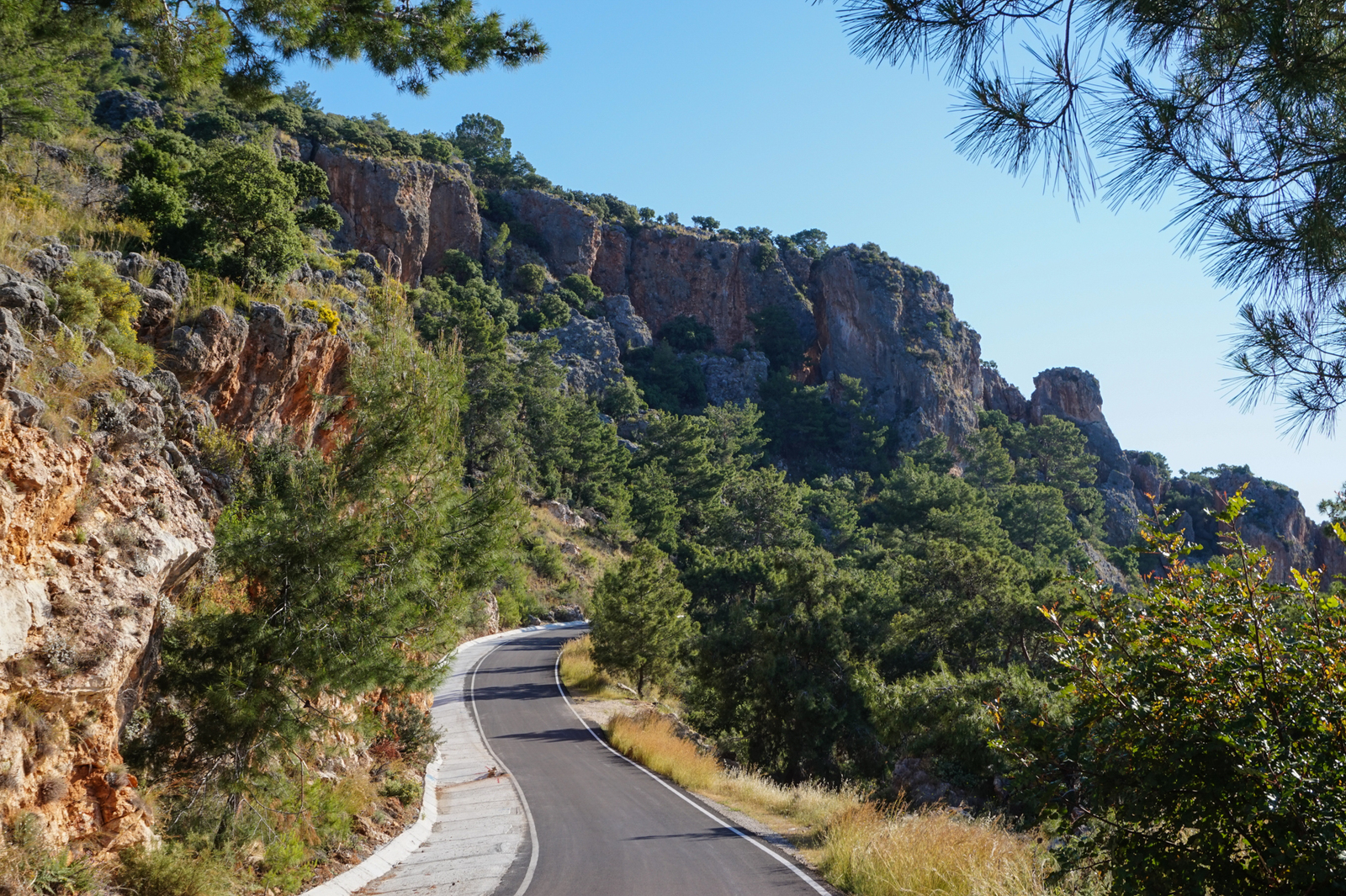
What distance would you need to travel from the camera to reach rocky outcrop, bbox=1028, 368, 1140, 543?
85.5 m

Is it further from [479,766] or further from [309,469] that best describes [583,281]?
[309,469]

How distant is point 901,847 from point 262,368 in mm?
11085

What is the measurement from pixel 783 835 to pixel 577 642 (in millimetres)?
25204

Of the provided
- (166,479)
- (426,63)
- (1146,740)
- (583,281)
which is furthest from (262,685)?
(583,281)

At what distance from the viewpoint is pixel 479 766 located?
17.2 metres

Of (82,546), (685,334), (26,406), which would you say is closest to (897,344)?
(685,334)

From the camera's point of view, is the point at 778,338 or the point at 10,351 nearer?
the point at 10,351

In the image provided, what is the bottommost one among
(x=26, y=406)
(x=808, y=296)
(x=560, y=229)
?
Result: (x=26, y=406)

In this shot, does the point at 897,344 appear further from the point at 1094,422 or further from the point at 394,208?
the point at 394,208

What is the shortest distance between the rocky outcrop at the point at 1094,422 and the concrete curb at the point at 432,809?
263ft

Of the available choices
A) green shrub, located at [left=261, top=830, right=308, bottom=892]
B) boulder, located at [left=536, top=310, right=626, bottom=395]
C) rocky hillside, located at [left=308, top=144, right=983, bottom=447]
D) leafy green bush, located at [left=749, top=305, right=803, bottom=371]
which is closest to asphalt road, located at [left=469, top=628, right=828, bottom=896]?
green shrub, located at [left=261, top=830, right=308, bottom=892]

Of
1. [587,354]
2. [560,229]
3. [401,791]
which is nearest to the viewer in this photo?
[401,791]

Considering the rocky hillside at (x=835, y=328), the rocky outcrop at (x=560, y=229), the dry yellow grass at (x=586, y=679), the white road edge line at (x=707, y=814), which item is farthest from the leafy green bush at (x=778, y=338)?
the white road edge line at (x=707, y=814)

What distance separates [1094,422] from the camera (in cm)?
9650
